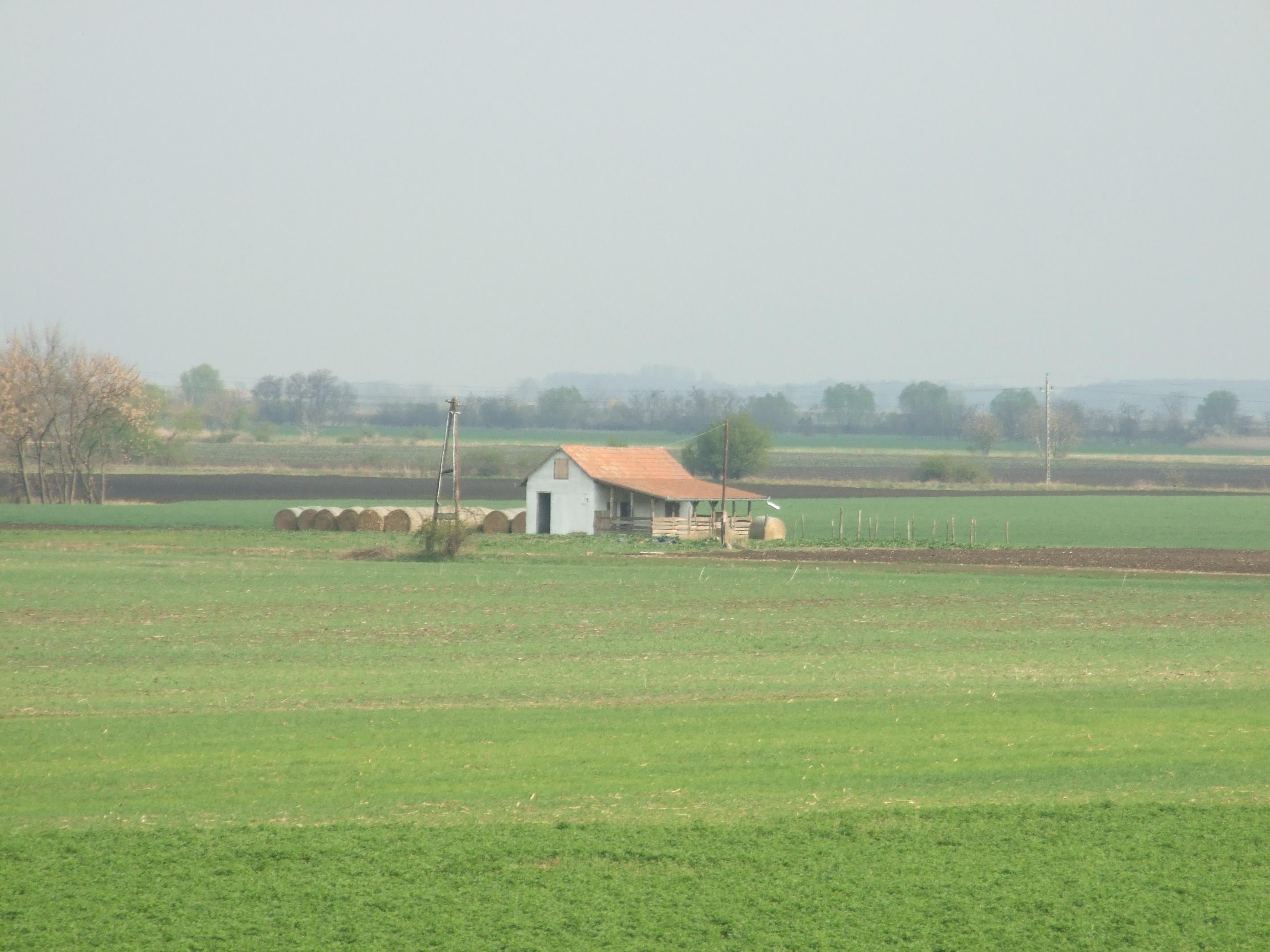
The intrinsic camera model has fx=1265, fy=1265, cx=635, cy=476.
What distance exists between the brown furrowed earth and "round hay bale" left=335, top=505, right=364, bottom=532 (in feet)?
58.3


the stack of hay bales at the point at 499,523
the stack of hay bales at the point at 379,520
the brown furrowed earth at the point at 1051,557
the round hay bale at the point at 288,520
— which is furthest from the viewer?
the round hay bale at the point at 288,520

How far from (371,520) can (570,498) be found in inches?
355

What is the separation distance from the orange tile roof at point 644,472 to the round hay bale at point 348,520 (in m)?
9.68

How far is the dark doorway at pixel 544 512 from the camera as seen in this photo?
179 ft

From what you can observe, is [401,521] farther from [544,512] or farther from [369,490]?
[369,490]

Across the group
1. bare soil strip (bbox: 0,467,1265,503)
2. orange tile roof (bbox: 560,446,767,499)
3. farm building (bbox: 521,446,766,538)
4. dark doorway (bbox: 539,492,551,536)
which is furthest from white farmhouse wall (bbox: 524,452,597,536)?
bare soil strip (bbox: 0,467,1265,503)

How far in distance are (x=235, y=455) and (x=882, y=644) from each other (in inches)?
5065

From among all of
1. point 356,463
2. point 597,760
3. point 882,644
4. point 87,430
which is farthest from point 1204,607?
point 356,463

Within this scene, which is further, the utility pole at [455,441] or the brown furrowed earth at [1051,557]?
the utility pole at [455,441]

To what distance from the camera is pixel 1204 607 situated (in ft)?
92.6

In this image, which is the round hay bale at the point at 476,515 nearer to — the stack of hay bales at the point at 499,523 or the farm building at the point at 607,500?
the stack of hay bales at the point at 499,523

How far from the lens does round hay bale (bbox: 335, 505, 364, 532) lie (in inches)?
2191

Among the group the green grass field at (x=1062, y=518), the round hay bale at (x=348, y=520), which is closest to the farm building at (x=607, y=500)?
the green grass field at (x=1062, y=518)

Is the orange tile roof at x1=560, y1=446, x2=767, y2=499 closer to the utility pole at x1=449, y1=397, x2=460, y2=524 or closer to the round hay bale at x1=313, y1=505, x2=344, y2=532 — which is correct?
the utility pole at x1=449, y1=397, x2=460, y2=524
